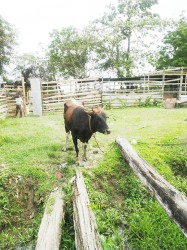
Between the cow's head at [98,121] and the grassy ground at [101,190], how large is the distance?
28.4 inches

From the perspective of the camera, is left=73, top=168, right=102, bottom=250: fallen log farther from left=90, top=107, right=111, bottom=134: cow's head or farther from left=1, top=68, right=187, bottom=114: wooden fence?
left=1, top=68, right=187, bottom=114: wooden fence

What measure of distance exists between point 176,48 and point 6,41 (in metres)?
21.3

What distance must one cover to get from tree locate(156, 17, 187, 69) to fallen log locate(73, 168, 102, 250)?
29.5 meters

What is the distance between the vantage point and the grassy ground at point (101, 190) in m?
4.06

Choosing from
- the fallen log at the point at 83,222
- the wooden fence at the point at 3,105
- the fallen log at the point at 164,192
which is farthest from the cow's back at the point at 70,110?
the wooden fence at the point at 3,105

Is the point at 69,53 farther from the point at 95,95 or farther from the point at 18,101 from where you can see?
the point at 18,101

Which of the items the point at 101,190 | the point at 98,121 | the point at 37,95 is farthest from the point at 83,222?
the point at 37,95

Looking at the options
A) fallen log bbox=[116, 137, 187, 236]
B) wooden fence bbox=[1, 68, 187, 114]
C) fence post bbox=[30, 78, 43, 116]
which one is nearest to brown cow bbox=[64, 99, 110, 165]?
fallen log bbox=[116, 137, 187, 236]

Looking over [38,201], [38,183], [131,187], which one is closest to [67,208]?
[38,201]

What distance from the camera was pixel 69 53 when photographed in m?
34.0

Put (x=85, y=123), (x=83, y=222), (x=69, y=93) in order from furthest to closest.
Answer: (x=69, y=93)
(x=85, y=123)
(x=83, y=222)

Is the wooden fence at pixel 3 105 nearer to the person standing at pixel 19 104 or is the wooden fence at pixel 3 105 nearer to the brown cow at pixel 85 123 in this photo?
the person standing at pixel 19 104

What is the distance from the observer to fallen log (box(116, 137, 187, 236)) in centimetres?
→ 331

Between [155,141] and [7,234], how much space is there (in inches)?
193
